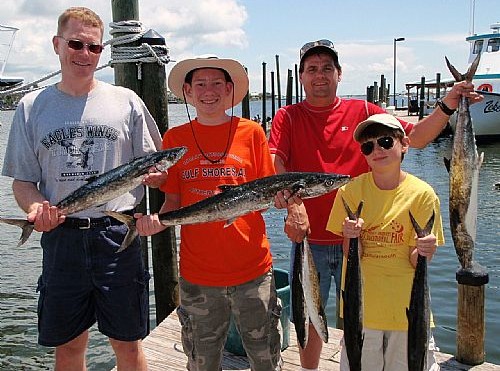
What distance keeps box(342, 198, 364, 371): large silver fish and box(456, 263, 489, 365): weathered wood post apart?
1.98 metres

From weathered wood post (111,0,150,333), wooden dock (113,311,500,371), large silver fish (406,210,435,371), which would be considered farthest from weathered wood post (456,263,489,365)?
weathered wood post (111,0,150,333)

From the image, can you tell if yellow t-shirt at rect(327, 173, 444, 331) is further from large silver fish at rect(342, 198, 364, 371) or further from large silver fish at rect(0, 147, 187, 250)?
large silver fish at rect(0, 147, 187, 250)

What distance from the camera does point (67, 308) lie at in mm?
3594

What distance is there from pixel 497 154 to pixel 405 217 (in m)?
28.6

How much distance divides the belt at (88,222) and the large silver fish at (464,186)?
2.20 meters

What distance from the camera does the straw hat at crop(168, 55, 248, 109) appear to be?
3479 mm

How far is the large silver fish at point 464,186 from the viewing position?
3.29 m

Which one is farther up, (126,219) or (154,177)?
(154,177)

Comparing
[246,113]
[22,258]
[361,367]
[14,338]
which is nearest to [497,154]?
[246,113]

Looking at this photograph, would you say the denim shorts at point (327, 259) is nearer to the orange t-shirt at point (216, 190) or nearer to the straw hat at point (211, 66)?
the orange t-shirt at point (216, 190)

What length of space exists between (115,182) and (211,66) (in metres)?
0.97

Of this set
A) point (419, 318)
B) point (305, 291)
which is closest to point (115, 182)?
point (305, 291)

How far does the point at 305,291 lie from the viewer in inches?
130

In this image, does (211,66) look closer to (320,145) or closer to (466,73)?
(320,145)
